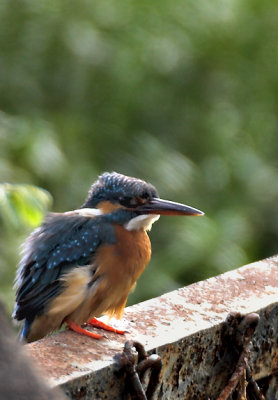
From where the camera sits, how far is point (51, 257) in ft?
11.3

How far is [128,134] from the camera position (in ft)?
21.9

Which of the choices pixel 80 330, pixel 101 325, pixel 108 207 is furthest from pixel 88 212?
pixel 80 330

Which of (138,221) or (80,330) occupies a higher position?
(138,221)

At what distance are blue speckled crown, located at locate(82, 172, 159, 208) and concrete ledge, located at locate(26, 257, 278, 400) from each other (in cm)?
69

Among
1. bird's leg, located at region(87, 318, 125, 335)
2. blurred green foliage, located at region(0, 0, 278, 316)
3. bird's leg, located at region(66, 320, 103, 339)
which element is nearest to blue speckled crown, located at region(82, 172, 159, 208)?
bird's leg, located at region(87, 318, 125, 335)

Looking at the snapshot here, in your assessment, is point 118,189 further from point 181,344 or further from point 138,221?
point 181,344

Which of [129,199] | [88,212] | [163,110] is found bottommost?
[163,110]

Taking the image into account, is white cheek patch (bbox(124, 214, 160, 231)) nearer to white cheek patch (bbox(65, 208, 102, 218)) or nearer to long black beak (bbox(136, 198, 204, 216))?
long black beak (bbox(136, 198, 204, 216))

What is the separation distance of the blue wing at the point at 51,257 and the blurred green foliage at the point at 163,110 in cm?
224

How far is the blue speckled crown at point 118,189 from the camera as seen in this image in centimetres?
362

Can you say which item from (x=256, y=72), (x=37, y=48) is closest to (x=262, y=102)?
(x=256, y=72)

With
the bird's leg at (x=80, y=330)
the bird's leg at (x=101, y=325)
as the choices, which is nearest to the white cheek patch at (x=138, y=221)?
the bird's leg at (x=101, y=325)

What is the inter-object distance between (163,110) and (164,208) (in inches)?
135

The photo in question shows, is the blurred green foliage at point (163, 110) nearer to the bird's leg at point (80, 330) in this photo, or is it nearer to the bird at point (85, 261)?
the bird at point (85, 261)
